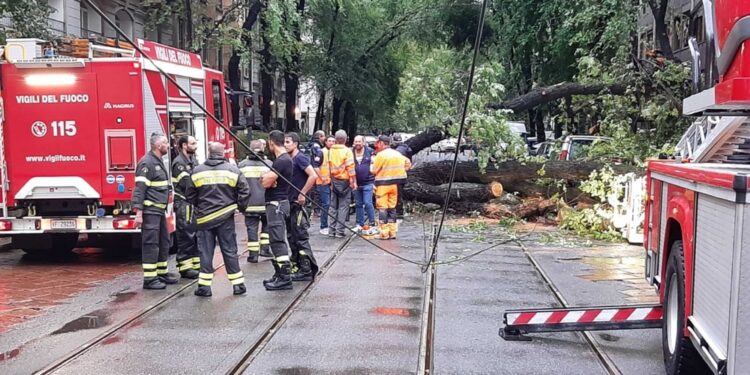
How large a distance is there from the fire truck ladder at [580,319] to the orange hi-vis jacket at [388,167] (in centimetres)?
697

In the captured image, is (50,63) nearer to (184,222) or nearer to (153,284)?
(184,222)

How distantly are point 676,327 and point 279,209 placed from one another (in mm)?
4787

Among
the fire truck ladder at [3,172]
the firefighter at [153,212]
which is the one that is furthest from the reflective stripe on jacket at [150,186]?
the fire truck ladder at [3,172]

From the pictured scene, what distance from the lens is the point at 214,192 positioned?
855 centimetres

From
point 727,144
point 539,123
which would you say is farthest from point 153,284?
point 539,123

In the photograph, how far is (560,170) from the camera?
647 inches

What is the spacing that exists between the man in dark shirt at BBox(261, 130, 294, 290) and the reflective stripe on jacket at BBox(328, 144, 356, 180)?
15.2 feet

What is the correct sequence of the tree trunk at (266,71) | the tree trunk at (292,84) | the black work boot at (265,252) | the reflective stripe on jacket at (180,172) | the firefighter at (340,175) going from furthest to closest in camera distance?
1. the tree trunk at (292,84)
2. the tree trunk at (266,71)
3. the firefighter at (340,175)
4. the black work boot at (265,252)
5. the reflective stripe on jacket at (180,172)

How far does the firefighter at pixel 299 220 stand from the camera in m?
9.45

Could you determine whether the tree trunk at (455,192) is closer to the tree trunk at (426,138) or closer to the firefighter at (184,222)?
the tree trunk at (426,138)

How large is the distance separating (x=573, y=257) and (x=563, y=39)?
1225cm


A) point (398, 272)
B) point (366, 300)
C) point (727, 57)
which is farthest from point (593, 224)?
point (727, 57)

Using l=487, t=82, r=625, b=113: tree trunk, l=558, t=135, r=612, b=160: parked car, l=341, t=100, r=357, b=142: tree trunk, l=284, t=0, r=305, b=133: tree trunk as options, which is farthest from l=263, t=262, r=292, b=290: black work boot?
l=341, t=100, r=357, b=142: tree trunk

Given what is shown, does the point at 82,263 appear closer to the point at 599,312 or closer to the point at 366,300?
the point at 366,300
